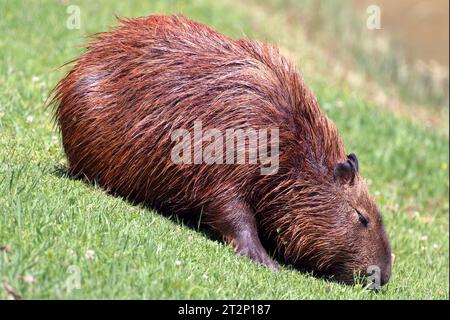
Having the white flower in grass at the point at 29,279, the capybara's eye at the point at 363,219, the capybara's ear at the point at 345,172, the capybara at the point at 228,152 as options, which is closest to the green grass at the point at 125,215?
the white flower in grass at the point at 29,279

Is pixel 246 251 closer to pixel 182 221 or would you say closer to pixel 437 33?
pixel 182 221

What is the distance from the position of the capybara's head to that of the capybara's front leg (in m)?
0.28

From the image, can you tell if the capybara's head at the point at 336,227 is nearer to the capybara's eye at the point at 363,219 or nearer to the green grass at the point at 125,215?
the capybara's eye at the point at 363,219

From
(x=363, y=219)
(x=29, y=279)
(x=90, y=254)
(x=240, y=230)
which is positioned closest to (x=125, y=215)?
(x=240, y=230)

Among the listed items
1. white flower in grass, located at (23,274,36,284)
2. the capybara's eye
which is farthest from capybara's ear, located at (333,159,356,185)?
white flower in grass, located at (23,274,36,284)

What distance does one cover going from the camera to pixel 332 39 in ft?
49.1

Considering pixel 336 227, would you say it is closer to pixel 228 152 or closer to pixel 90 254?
pixel 228 152

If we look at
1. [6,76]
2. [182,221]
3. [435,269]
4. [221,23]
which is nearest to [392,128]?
[221,23]

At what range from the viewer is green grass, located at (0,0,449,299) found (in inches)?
179

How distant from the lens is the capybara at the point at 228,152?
618cm

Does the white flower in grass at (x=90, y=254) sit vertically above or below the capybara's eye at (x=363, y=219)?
above

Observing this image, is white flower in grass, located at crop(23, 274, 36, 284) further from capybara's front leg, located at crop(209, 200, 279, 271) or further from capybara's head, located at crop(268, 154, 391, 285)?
capybara's head, located at crop(268, 154, 391, 285)

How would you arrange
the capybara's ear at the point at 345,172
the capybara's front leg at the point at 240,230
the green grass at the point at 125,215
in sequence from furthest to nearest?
the capybara's ear at the point at 345,172
the capybara's front leg at the point at 240,230
the green grass at the point at 125,215

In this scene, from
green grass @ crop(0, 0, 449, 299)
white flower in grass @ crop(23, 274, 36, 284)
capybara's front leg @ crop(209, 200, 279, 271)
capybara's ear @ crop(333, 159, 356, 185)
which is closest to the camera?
white flower in grass @ crop(23, 274, 36, 284)
